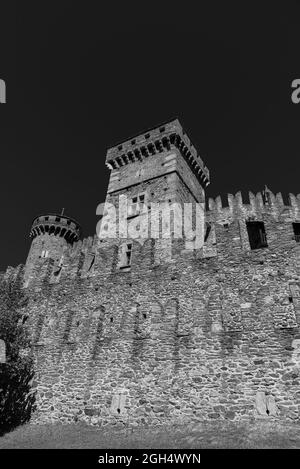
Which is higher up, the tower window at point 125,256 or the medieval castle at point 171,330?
the tower window at point 125,256

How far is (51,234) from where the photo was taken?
3138 cm

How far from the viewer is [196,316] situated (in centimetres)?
1116

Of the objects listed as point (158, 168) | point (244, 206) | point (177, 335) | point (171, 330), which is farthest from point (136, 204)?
point (177, 335)

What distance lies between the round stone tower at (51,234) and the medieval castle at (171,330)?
14673 millimetres

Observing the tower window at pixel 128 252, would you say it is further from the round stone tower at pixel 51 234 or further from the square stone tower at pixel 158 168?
the round stone tower at pixel 51 234

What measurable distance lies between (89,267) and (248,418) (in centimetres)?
939

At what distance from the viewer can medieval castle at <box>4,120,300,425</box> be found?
946 cm

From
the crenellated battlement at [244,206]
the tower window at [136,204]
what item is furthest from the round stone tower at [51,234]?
the crenellated battlement at [244,206]

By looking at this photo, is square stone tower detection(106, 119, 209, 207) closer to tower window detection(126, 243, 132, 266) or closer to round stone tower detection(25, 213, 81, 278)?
round stone tower detection(25, 213, 81, 278)

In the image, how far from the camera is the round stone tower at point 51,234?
30547 millimetres

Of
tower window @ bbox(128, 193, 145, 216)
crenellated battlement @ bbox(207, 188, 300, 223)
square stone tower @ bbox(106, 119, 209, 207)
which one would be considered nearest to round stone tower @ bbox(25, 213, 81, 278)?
square stone tower @ bbox(106, 119, 209, 207)

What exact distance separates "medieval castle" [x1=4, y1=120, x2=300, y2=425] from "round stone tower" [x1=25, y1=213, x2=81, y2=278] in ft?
48.1

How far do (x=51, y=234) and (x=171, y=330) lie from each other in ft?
75.4

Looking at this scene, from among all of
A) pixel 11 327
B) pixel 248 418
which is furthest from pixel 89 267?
pixel 248 418
